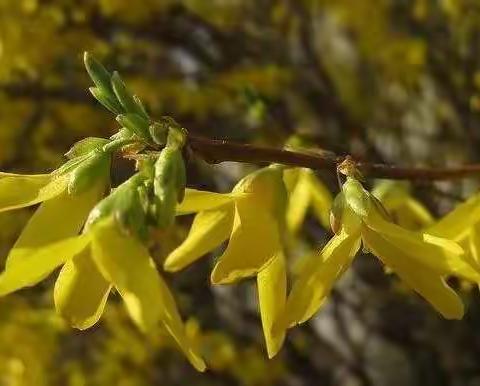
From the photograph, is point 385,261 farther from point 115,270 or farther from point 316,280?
point 115,270

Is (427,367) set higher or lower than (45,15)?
lower

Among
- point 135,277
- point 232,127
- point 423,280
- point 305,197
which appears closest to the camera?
point 135,277

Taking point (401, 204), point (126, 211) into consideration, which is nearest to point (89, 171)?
point (126, 211)

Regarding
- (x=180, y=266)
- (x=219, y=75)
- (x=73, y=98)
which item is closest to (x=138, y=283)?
(x=180, y=266)

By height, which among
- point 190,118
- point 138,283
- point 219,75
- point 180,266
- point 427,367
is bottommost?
point 427,367

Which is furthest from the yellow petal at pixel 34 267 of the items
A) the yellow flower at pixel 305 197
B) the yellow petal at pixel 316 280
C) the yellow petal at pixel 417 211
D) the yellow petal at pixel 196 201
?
the yellow petal at pixel 417 211

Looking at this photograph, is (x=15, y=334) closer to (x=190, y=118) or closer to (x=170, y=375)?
(x=190, y=118)
